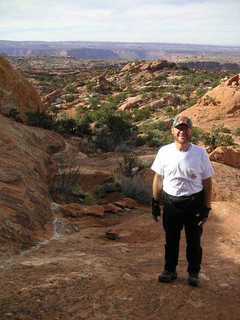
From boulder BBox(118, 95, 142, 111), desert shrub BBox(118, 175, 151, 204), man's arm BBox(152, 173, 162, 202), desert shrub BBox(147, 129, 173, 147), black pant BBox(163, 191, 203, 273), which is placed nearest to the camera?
black pant BBox(163, 191, 203, 273)

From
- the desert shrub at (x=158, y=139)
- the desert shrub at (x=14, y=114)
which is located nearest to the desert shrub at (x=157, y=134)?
the desert shrub at (x=158, y=139)

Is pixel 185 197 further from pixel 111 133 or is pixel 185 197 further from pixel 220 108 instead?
pixel 220 108

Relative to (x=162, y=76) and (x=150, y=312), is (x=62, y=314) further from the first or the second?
(x=162, y=76)

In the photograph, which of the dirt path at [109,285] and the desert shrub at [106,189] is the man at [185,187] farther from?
the desert shrub at [106,189]

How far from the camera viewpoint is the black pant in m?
5.49

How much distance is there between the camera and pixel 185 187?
18.0 feet

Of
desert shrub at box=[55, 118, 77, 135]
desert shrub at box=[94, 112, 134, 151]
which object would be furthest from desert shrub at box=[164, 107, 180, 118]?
desert shrub at box=[55, 118, 77, 135]

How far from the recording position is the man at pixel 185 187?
5.43 m

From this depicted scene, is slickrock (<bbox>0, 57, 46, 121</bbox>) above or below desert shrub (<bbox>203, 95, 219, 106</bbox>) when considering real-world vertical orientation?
above

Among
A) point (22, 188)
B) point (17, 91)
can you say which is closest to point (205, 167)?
point (22, 188)

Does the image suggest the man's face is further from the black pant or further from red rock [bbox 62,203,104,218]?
red rock [bbox 62,203,104,218]

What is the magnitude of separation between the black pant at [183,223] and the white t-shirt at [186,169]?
8 cm

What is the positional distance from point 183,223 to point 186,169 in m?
0.59

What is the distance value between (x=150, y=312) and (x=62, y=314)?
79 centimetres
